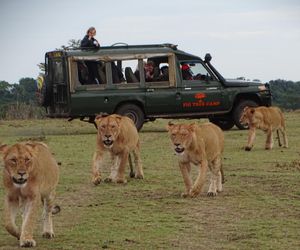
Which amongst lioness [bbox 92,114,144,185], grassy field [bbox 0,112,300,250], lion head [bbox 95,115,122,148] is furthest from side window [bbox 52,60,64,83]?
lion head [bbox 95,115,122,148]

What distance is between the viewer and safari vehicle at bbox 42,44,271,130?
21734 millimetres

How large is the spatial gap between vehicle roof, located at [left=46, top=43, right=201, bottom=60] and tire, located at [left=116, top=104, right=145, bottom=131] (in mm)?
1368

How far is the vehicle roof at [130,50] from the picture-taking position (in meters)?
21.7

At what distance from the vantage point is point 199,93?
74.8ft

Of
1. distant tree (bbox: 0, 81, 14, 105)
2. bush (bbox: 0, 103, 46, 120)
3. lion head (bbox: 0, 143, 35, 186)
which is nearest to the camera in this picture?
lion head (bbox: 0, 143, 35, 186)

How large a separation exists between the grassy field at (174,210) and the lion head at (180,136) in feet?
2.13

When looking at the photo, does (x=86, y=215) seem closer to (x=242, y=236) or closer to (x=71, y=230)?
(x=71, y=230)

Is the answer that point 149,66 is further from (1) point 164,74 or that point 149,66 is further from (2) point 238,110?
(2) point 238,110

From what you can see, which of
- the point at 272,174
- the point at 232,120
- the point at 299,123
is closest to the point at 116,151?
the point at 272,174

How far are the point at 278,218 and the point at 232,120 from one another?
14.3 metres

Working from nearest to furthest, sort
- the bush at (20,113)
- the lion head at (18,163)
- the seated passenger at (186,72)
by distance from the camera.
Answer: the lion head at (18,163)
the seated passenger at (186,72)
the bush at (20,113)

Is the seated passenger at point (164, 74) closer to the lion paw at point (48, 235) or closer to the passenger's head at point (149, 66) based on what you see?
the passenger's head at point (149, 66)

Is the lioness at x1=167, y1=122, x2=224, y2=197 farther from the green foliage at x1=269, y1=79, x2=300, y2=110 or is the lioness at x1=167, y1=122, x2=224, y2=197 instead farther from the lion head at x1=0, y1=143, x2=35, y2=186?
→ the green foliage at x1=269, y1=79, x2=300, y2=110

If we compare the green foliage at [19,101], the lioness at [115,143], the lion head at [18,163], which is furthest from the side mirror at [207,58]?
the lion head at [18,163]
